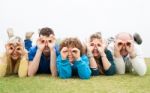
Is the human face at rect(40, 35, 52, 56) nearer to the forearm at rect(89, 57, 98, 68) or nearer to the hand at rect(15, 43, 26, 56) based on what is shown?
the hand at rect(15, 43, 26, 56)

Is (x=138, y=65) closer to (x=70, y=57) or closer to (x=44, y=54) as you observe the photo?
(x=70, y=57)

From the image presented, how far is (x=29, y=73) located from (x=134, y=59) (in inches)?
33.2

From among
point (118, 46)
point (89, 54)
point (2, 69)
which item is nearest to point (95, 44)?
point (89, 54)

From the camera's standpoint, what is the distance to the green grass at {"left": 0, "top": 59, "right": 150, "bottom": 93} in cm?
253

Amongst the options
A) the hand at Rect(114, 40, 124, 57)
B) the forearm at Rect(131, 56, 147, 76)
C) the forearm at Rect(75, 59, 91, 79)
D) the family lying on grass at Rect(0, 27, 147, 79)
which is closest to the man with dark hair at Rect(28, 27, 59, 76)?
the family lying on grass at Rect(0, 27, 147, 79)

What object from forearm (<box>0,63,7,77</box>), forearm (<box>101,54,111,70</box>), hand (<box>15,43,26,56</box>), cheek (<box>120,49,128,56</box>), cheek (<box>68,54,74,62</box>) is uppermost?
hand (<box>15,43,26,56</box>)

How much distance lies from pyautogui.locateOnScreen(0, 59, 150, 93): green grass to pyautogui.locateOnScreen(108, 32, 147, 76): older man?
11cm

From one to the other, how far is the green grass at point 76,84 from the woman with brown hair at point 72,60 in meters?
0.07

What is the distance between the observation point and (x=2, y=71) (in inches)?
122

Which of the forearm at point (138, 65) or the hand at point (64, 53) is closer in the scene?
the hand at point (64, 53)

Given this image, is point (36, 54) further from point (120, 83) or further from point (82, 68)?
point (120, 83)

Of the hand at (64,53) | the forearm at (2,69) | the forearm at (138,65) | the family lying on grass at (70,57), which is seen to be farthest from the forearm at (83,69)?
the forearm at (2,69)

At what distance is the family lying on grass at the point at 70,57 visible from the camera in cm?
297

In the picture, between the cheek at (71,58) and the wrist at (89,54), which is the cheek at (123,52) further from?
the cheek at (71,58)
